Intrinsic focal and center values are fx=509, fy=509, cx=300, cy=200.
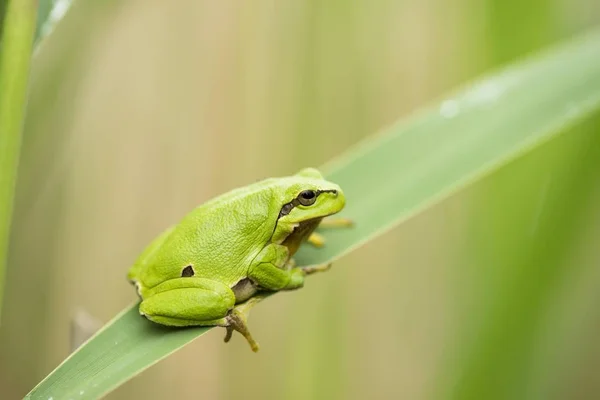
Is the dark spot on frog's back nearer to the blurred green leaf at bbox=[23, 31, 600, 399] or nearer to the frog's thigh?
the frog's thigh

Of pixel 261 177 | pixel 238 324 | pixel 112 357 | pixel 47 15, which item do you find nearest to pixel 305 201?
pixel 238 324

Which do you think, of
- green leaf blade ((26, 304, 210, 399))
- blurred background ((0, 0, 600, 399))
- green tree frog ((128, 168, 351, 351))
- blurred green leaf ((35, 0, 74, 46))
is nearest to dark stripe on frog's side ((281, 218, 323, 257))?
green tree frog ((128, 168, 351, 351))

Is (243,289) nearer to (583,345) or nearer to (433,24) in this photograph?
(583,345)

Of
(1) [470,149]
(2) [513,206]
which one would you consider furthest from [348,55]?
(2) [513,206]

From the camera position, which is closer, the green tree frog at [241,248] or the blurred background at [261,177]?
the green tree frog at [241,248]

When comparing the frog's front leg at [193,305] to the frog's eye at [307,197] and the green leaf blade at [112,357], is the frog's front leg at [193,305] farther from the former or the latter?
the frog's eye at [307,197]

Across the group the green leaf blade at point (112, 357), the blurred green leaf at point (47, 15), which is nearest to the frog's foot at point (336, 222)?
the green leaf blade at point (112, 357)

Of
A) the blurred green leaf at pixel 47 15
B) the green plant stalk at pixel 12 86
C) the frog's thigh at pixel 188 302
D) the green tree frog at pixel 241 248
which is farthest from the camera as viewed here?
the green tree frog at pixel 241 248
